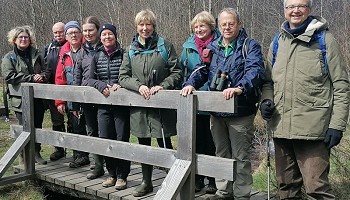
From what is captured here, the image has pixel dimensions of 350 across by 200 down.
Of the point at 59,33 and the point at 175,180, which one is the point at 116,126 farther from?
the point at 59,33

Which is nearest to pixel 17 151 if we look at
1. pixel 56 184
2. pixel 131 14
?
pixel 56 184

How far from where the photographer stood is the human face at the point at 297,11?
359 centimetres

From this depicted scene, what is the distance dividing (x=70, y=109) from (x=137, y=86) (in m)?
1.80

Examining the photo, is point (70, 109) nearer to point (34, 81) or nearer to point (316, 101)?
point (34, 81)

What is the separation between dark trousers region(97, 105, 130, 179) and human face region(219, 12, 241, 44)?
1.57 meters

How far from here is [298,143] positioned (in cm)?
374

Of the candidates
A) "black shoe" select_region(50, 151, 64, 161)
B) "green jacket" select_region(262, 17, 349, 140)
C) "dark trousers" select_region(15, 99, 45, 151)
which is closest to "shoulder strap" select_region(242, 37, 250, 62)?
"green jacket" select_region(262, 17, 349, 140)

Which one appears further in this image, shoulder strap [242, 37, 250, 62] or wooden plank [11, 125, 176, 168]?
wooden plank [11, 125, 176, 168]

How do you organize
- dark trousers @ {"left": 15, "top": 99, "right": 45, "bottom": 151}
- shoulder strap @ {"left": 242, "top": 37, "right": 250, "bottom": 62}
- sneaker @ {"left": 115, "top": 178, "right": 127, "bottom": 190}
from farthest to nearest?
dark trousers @ {"left": 15, "top": 99, "right": 45, "bottom": 151} < sneaker @ {"left": 115, "top": 178, "right": 127, "bottom": 190} < shoulder strap @ {"left": 242, "top": 37, "right": 250, "bottom": 62}

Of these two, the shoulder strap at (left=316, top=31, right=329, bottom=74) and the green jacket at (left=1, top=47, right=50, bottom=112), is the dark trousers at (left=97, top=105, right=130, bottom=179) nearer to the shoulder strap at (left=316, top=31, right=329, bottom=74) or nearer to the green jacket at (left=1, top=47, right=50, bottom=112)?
the green jacket at (left=1, top=47, right=50, bottom=112)

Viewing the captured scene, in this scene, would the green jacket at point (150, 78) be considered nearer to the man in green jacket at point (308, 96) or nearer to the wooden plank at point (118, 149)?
the wooden plank at point (118, 149)

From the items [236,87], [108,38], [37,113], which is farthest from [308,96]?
[37,113]

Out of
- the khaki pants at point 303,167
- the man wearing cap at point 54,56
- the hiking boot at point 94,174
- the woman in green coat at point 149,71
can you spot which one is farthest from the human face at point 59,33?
the khaki pants at point 303,167

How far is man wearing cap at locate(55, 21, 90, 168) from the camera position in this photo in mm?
5605
